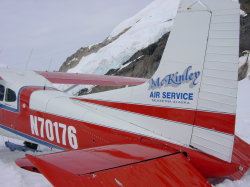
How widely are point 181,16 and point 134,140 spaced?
1.64m

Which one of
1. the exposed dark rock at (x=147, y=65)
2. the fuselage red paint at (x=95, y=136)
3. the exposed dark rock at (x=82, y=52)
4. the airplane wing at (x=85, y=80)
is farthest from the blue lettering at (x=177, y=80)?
the exposed dark rock at (x=82, y=52)

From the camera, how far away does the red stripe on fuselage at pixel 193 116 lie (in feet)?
10.6

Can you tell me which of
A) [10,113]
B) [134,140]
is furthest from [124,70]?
[134,140]

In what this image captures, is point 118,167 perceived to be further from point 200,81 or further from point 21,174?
point 21,174

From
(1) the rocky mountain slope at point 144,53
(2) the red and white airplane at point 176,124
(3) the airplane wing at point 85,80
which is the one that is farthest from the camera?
(1) the rocky mountain slope at point 144,53

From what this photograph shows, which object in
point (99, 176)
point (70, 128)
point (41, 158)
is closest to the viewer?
point (99, 176)

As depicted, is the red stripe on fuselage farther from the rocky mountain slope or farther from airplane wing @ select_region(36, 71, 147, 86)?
the rocky mountain slope

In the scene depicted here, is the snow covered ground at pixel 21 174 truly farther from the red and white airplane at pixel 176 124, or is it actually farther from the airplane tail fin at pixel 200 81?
the airplane tail fin at pixel 200 81

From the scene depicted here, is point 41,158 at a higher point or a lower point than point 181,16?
lower

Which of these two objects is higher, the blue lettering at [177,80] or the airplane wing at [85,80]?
the blue lettering at [177,80]

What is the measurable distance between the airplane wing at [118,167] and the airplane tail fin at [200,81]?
13.0 inches

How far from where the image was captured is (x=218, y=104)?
325 cm

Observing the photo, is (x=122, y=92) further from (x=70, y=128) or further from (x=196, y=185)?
(x=196, y=185)

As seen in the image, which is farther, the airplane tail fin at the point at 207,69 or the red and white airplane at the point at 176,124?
the airplane tail fin at the point at 207,69
